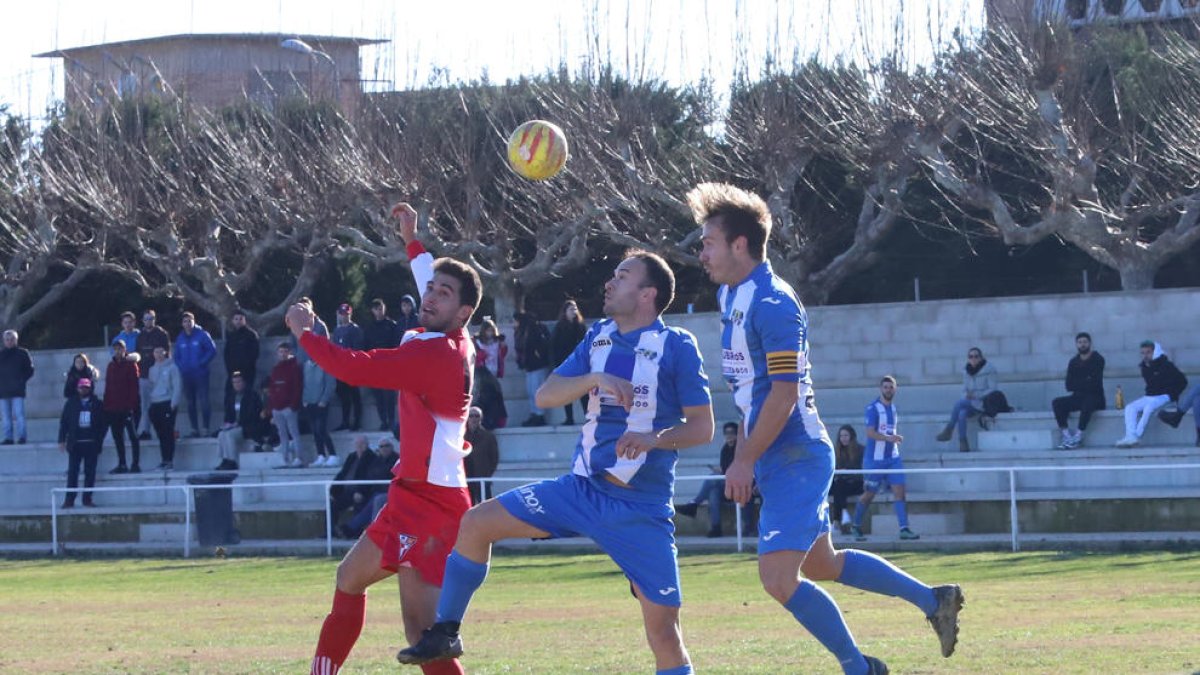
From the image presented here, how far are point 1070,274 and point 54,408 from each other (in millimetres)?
18546

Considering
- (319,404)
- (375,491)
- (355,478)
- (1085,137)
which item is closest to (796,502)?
(375,491)

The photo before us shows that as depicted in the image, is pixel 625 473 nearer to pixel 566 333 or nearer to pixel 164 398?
pixel 566 333

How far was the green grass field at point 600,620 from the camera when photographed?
31.8 ft

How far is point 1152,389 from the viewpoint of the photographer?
22.1 meters

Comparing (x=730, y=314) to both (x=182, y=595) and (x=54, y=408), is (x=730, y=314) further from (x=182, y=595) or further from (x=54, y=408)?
(x=54, y=408)

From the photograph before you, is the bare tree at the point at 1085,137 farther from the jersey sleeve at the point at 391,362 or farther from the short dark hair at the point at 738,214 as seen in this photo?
the jersey sleeve at the point at 391,362

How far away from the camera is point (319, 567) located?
19.9 m

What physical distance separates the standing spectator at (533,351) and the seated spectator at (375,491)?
3.35 meters

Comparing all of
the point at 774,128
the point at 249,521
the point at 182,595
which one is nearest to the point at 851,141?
the point at 774,128

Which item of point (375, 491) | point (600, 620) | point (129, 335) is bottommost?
point (600, 620)

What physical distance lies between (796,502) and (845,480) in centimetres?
1404

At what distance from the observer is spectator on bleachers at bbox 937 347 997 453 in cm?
2320

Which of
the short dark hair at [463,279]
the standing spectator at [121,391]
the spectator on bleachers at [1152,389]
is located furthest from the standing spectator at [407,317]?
the short dark hair at [463,279]

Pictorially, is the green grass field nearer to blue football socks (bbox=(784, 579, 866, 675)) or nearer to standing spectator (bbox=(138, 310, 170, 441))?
blue football socks (bbox=(784, 579, 866, 675))
